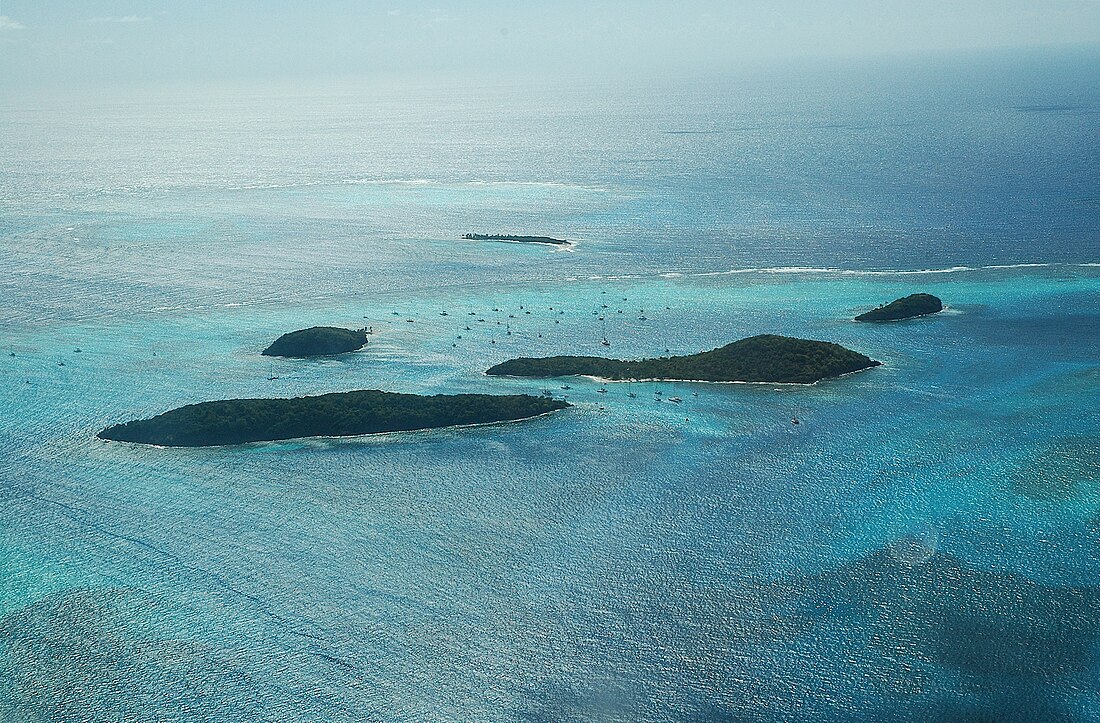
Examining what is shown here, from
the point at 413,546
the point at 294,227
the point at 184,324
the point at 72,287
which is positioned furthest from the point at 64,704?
the point at 294,227

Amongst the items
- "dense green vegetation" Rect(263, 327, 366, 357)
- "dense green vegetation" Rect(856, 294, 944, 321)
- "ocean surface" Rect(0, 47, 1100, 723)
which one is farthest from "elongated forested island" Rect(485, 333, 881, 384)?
"dense green vegetation" Rect(263, 327, 366, 357)

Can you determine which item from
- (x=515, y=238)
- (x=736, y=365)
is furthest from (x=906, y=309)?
(x=515, y=238)

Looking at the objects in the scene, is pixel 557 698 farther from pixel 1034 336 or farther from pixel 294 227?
pixel 294 227

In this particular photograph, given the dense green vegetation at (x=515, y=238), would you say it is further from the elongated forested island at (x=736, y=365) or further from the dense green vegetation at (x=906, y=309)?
the elongated forested island at (x=736, y=365)

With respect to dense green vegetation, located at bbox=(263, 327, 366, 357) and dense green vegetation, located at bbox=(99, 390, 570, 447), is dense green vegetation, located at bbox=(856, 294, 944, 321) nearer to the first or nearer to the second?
dense green vegetation, located at bbox=(99, 390, 570, 447)

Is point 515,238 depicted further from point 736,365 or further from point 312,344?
point 736,365
